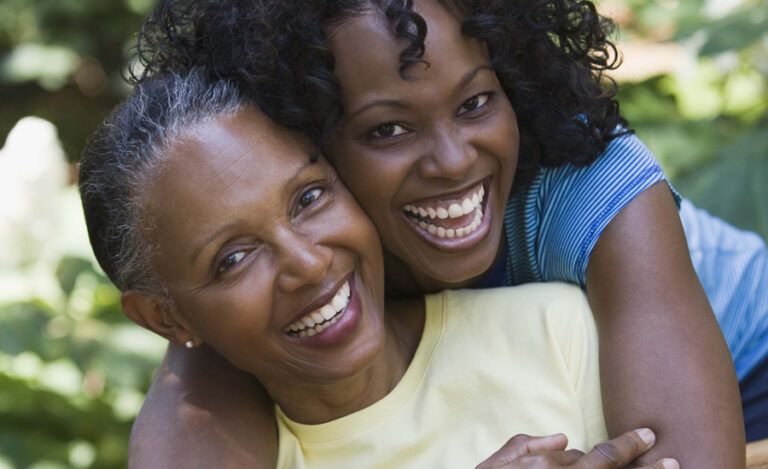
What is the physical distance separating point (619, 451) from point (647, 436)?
0.09 m

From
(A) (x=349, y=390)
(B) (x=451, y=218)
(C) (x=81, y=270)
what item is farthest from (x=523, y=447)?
(C) (x=81, y=270)

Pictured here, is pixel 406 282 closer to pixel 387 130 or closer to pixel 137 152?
pixel 387 130

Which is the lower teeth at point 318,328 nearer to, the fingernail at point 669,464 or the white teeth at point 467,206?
the white teeth at point 467,206

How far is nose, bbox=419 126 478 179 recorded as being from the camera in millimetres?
2756

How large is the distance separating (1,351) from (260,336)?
195 centimetres

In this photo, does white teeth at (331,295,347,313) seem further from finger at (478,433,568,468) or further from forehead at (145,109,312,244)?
finger at (478,433,568,468)

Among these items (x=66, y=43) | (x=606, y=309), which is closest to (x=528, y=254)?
(x=606, y=309)

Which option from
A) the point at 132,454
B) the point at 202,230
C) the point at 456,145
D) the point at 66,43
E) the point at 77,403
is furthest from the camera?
the point at 66,43

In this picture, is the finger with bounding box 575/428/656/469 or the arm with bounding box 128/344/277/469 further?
the arm with bounding box 128/344/277/469

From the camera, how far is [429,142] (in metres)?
2.78

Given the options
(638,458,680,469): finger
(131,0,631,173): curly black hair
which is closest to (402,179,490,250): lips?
(131,0,631,173): curly black hair

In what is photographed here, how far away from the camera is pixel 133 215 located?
8.87 ft

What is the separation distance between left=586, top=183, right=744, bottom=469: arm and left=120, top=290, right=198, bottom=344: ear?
0.98 m

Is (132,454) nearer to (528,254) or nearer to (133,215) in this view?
(133,215)
